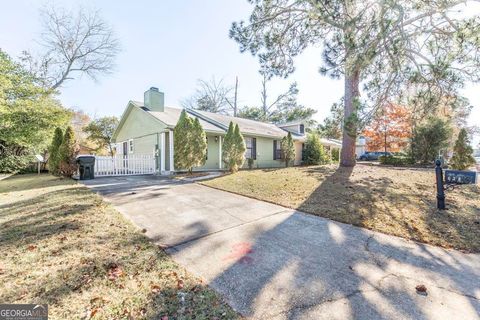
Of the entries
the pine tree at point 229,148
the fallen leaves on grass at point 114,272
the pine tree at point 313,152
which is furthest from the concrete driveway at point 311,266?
the pine tree at point 313,152

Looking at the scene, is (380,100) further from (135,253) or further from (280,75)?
(135,253)

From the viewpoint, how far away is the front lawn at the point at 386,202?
4250 mm

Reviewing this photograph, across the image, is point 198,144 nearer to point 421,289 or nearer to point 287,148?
point 287,148

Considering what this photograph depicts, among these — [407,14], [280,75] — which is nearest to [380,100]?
[407,14]

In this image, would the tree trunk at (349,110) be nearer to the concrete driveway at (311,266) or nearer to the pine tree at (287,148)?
the pine tree at (287,148)

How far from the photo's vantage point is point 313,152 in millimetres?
18078

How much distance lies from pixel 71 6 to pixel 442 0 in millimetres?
25770

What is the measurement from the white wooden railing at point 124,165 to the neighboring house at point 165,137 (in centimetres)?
61

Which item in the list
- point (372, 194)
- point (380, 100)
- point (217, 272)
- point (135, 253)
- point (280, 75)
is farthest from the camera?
point (280, 75)

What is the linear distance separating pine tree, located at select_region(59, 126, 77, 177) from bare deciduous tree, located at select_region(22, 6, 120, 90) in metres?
15.1

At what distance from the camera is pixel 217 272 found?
2.78 m

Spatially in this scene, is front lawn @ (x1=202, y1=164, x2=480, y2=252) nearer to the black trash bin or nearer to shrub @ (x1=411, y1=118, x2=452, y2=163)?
the black trash bin

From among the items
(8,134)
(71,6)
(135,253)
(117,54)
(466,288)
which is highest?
(71,6)

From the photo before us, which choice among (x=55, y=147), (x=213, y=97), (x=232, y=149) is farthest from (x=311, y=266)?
(x=213, y=97)
